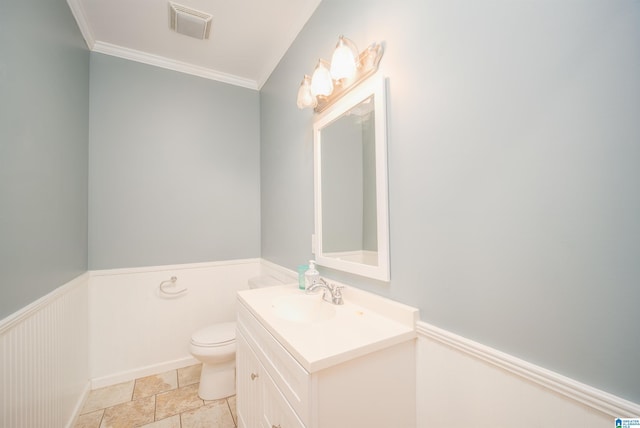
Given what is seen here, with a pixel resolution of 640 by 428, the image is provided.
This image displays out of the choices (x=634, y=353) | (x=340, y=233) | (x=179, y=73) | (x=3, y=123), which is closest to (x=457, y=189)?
(x=634, y=353)

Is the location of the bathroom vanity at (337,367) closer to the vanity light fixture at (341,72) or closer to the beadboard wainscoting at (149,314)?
the vanity light fixture at (341,72)

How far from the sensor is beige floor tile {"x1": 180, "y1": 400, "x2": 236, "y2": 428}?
5.06 ft

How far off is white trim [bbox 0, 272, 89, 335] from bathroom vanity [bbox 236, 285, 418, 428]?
0.87m

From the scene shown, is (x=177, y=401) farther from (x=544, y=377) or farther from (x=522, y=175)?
(x=522, y=175)

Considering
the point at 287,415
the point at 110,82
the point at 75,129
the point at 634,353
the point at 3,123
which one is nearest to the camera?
the point at 634,353

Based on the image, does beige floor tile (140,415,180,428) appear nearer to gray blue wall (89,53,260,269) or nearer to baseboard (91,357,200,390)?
baseboard (91,357,200,390)

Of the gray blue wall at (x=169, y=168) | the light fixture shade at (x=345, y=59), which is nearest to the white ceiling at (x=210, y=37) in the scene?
the gray blue wall at (x=169, y=168)

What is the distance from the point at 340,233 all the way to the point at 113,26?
2.17 meters

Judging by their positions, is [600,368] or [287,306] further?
[287,306]

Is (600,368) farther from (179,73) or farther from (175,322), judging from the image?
(179,73)

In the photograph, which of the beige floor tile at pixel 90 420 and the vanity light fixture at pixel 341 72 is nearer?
the vanity light fixture at pixel 341 72

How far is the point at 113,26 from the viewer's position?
70.9 inches

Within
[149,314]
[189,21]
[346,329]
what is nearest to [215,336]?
[149,314]

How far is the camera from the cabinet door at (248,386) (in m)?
1.13
